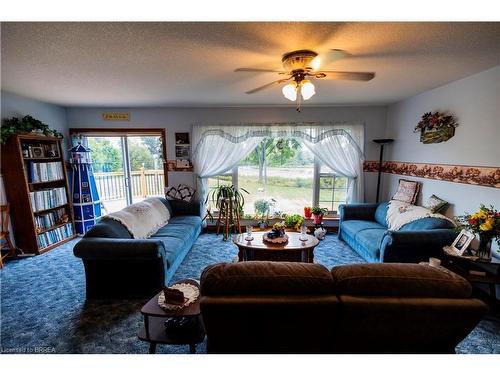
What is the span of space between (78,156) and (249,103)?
10.2 ft

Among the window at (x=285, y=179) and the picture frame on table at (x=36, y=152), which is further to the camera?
the window at (x=285, y=179)

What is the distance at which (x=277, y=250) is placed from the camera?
8.52ft

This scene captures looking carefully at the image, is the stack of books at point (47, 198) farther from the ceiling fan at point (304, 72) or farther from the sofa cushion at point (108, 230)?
the ceiling fan at point (304, 72)

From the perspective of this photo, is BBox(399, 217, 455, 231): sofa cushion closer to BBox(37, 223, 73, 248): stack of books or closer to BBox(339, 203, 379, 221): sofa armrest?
BBox(339, 203, 379, 221): sofa armrest

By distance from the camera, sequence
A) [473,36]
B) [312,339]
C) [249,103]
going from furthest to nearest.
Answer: [249,103], [473,36], [312,339]

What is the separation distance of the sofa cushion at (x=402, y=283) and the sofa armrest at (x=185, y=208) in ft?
10.7

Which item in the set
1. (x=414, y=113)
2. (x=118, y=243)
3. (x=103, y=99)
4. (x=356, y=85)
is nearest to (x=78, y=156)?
(x=103, y=99)

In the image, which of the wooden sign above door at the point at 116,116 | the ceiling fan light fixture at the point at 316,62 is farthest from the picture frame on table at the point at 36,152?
the ceiling fan light fixture at the point at 316,62

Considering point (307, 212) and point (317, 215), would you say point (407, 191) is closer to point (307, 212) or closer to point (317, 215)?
point (317, 215)

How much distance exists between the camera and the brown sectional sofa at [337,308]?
112cm

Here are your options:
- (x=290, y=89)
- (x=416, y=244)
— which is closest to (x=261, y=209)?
(x=416, y=244)
